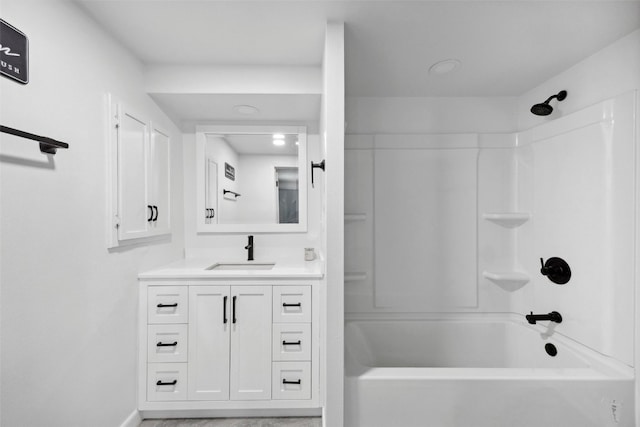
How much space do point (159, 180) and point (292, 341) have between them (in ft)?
4.81

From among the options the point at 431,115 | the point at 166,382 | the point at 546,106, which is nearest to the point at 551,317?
the point at 546,106

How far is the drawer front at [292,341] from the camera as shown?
5.93 feet

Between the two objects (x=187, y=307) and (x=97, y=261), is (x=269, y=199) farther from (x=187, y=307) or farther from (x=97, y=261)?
(x=97, y=261)

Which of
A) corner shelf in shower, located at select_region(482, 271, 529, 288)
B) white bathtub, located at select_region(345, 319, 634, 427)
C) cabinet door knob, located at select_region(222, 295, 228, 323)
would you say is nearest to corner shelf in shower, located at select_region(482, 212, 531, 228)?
corner shelf in shower, located at select_region(482, 271, 529, 288)

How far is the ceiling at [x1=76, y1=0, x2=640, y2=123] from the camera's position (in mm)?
1281

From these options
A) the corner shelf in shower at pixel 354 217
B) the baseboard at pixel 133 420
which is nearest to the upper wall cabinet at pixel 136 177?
the baseboard at pixel 133 420

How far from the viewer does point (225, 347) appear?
5.89 ft

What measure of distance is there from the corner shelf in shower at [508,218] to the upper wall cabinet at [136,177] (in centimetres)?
242

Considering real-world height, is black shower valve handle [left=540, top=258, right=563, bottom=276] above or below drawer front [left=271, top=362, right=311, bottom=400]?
above

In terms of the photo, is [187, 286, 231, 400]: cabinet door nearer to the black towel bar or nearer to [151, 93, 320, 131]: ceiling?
the black towel bar

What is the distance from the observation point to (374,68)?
176cm

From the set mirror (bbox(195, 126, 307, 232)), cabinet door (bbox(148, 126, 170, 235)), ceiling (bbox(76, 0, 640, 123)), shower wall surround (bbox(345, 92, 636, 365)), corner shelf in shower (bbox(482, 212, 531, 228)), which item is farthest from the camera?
mirror (bbox(195, 126, 307, 232))

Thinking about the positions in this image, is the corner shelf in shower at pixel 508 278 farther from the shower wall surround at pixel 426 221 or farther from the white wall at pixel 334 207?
the white wall at pixel 334 207

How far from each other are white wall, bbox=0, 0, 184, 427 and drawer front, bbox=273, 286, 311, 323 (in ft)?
2.91
